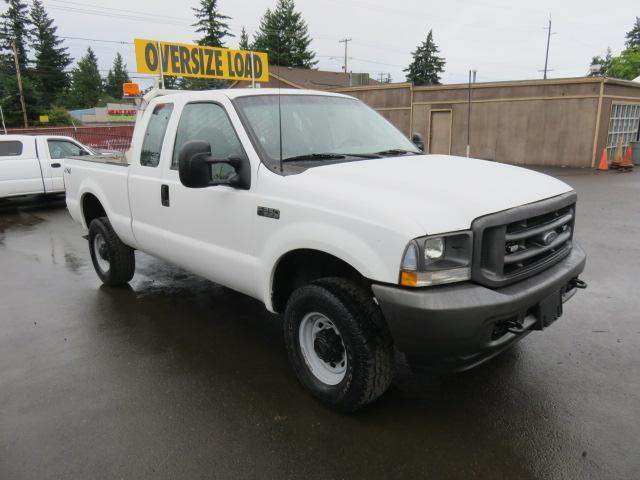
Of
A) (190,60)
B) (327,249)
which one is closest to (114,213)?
(327,249)

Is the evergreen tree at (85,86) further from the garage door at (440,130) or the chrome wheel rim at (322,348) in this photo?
the chrome wheel rim at (322,348)

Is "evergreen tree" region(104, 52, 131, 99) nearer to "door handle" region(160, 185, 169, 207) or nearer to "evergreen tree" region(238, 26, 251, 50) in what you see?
"evergreen tree" region(238, 26, 251, 50)

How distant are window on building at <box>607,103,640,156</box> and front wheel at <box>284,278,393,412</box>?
19136mm

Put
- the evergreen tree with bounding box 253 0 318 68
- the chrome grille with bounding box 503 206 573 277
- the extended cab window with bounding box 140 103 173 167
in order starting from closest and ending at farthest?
the chrome grille with bounding box 503 206 573 277 < the extended cab window with bounding box 140 103 173 167 < the evergreen tree with bounding box 253 0 318 68

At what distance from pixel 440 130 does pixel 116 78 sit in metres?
107

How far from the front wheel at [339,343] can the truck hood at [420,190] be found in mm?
535

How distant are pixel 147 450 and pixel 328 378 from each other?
1154 mm

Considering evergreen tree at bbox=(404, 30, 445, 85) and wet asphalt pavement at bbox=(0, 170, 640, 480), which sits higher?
evergreen tree at bbox=(404, 30, 445, 85)

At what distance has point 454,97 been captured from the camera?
68.0 feet

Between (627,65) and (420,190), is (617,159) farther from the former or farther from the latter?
(627,65)

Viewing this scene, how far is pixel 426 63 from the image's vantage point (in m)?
67.1

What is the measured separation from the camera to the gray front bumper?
2.53m

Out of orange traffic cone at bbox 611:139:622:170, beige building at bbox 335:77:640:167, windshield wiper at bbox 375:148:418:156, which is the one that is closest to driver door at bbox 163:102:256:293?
windshield wiper at bbox 375:148:418:156

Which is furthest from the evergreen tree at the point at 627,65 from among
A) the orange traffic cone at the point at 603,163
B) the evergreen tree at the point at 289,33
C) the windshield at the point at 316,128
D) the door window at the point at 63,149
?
the windshield at the point at 316,128
